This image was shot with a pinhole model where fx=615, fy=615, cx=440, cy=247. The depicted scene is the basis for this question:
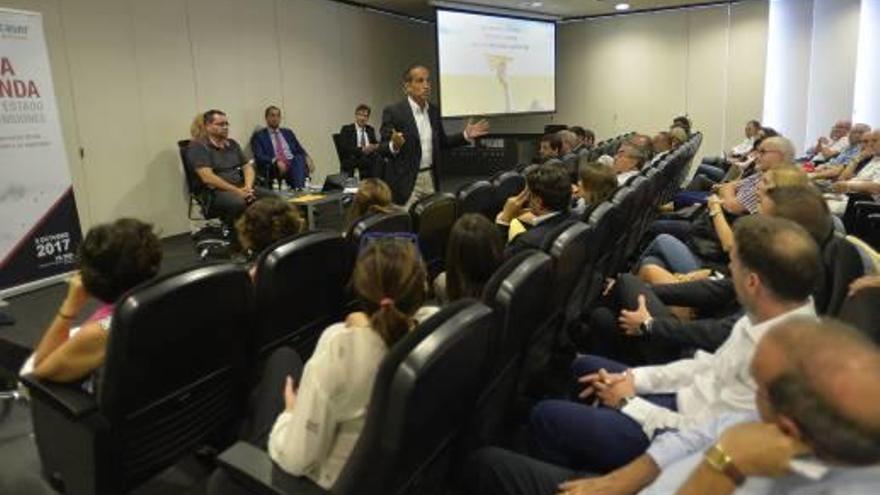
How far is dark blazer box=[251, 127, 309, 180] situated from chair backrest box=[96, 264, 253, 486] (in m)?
5.16

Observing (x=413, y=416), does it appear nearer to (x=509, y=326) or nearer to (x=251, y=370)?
(x=509, y=326)

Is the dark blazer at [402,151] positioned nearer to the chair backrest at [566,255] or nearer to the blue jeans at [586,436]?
the chair backrest at [566,255]

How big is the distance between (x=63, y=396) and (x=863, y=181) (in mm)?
6081

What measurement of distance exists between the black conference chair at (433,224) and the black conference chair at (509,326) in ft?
4.01

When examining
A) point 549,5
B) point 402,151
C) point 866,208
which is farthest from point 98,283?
point 549,5

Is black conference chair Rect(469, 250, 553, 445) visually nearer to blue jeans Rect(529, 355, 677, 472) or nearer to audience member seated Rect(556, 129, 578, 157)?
blue jeans Rect(529, 355, 677, 472)

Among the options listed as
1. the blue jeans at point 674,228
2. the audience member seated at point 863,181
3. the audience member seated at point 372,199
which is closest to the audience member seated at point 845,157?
the audience member seated at point 863,181

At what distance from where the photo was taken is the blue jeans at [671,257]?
3186 millimetres

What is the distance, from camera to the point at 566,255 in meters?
1.90

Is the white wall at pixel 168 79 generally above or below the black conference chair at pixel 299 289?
above

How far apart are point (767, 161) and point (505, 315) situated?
2.69 m

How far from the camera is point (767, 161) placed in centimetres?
344

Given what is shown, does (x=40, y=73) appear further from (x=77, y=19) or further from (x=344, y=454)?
(x=344, y=454)

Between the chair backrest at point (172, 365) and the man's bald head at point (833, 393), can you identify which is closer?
the man's bald head at point (833, 393)
